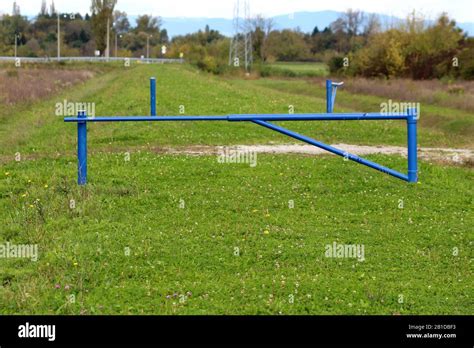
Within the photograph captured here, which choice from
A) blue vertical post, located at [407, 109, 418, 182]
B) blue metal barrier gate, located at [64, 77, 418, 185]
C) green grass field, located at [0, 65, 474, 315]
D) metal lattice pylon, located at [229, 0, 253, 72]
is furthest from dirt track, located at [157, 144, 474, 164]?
metal lattice pylon, located at [229, 0, 253, 72]

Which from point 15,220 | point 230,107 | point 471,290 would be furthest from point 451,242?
point 230,107

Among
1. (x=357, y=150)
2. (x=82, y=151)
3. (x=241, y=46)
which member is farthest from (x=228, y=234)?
(x=241, y=46)

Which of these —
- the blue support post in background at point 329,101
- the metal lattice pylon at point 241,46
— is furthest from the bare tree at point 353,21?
the blue support post in background at point 329,101

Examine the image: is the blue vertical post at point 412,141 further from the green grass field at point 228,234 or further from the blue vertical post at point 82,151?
the blue vertical post at point 82,151

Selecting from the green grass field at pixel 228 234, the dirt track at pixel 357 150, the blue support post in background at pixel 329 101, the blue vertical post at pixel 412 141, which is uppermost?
the blue support post in background at pixel 329 101

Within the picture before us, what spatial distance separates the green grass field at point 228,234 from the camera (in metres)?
6.03

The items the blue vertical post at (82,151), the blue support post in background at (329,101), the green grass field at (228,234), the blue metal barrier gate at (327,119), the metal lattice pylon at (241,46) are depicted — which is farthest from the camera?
the metal lattice pylon at (241,46)

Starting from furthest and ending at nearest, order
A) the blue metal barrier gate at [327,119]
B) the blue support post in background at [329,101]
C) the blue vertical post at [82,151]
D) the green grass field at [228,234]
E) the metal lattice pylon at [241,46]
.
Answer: the metal lattice pylon at [241,46] < the blue support post in background at [329,101] < the blue vertical post at [82,151] < the blue metal barrier gate at [327,119] < the green grass field at [228,234]

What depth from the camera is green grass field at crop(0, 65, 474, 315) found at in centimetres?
603

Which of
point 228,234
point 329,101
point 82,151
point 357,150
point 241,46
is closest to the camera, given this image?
point 228,234

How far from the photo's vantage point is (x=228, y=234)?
7.91 metres

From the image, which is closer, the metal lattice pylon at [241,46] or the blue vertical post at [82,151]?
the blue vertical post at [82,151]

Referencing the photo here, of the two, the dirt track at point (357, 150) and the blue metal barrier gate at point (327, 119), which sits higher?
the blue metal barrier gate at point (327, 119)

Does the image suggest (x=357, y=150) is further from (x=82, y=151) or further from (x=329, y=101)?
(x=82, y=151)
